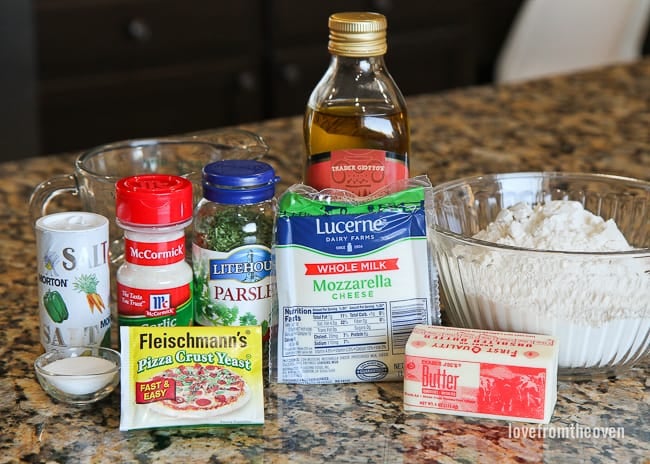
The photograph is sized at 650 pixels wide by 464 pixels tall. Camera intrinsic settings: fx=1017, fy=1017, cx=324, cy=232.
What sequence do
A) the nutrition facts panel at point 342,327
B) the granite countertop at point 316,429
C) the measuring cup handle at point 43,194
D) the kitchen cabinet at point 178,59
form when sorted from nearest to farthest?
the granite countertop at point 316,429, the nutrition facts panel at point 342,327, the measuring cup handle at point 43,194, the kitchen cabinet at point 178,59

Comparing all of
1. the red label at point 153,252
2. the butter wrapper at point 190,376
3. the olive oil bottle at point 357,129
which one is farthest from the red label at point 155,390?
the olive oil bottle at point 357,129

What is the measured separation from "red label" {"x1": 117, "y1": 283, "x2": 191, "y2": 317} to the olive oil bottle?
0.18 m

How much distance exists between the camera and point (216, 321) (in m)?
0.92

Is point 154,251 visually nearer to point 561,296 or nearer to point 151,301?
point 151,301

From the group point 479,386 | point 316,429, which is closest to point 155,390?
point 316,429

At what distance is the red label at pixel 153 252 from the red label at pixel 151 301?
25 millimetres

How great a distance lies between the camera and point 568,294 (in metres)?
0.89

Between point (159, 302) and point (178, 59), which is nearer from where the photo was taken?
point (159, 302)

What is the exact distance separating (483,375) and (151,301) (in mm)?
297

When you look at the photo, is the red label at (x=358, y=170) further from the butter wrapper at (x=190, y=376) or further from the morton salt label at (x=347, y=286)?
the butter wrapper at (x=190, y=376)

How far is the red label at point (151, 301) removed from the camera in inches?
35.4

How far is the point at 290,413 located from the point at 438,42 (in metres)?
2.57

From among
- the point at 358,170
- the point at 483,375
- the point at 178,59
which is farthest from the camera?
the point at 178,59

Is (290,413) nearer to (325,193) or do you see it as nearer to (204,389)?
(204,389)
